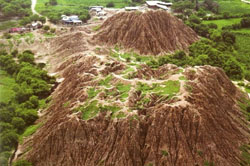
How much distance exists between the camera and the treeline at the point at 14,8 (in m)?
108

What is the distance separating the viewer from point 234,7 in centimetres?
12588

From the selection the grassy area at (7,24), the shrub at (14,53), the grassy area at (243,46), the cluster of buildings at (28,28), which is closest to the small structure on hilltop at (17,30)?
the cluster of buildings at (28,28)

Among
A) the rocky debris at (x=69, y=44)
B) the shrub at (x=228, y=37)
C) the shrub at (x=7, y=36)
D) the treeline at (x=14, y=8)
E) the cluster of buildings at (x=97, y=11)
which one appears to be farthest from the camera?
the treeline at (x=14, y=8)

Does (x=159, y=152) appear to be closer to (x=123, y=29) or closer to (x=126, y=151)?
(x=126, y=151)

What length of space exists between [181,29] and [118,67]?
3723 cm

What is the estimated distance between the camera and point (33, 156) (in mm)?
42250

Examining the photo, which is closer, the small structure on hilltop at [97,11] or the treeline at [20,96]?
the treeline at [20,96]

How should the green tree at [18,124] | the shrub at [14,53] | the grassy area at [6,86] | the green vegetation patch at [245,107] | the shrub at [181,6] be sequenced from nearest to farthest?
1. the green tree at [18,124]
2. the green vegetation patch at [245,107]
3. the grassy area at [6,86]
4. the shrub at [14,53]
5. the shrub at [181,6]

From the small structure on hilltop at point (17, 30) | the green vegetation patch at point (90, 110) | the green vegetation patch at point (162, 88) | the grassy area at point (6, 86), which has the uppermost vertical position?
the green vegetation patch at point (162, 88)

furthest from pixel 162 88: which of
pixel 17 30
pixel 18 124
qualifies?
pixel 17 30

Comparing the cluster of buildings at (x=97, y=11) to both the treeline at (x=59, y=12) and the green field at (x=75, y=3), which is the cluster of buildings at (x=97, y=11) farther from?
the green field at (x=75, y=3)

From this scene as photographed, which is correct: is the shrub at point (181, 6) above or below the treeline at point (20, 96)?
above

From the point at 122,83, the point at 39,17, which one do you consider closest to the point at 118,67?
the point at 122,83

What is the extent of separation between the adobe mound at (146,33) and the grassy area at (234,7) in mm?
49591
